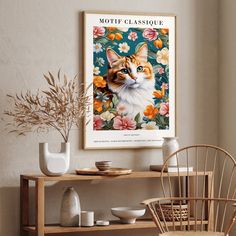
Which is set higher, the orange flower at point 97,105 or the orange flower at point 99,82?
the orange flower at point 99,82

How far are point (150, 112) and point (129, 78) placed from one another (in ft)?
1.01

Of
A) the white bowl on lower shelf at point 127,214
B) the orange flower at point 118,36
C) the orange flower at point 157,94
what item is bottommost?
the white bowl on lower shelf at point 127,214

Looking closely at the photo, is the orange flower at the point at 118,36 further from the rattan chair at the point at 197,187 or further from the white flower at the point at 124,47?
the rattan chair at the point at 197,187

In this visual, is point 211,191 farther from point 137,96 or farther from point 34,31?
point 34,31

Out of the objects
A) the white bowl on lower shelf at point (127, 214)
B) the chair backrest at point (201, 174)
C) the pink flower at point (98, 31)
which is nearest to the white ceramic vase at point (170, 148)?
the chair backrest at point (201, 174)

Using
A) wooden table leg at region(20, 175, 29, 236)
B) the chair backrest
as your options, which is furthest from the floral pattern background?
wooden table leg at region(20, 175, 29, 236)

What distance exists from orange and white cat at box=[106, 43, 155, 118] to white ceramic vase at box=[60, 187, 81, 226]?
78cm

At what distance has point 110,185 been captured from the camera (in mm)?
4992

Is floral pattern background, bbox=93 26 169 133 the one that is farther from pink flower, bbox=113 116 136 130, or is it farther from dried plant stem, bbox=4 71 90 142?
dried plant stem, bbox=4 71 90 142

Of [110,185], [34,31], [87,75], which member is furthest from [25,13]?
[110,185]

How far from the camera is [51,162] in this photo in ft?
14.8

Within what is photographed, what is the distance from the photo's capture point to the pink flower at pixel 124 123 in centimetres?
498

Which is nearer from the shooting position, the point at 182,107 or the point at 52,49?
the point at 52,49

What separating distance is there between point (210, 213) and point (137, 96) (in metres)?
1.01
